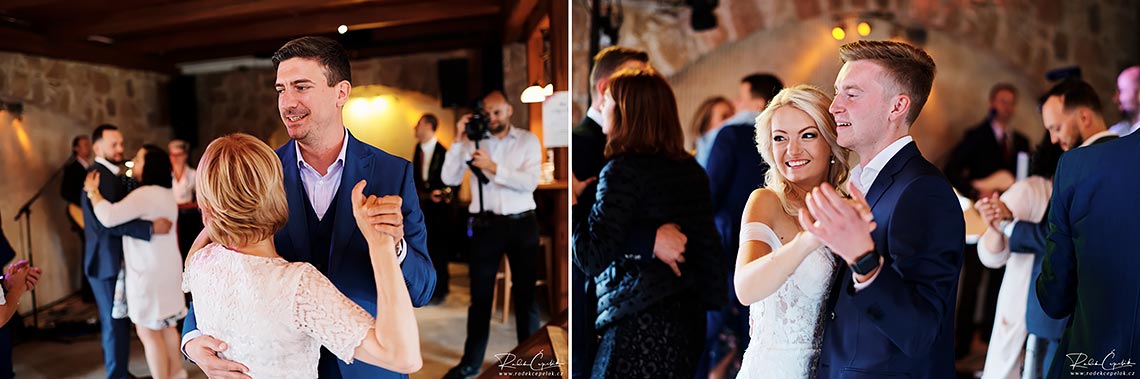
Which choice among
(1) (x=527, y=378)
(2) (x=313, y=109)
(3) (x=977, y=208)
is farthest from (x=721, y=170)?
(2) (x=313, y=109)

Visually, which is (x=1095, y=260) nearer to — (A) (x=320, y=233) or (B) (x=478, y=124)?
(B) (x=478, y=124)

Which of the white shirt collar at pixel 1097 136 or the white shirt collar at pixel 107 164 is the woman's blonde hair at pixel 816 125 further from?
the white shirt collar at pixel 1097 136

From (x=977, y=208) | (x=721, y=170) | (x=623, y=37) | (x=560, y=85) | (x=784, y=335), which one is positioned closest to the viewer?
(x=784, y=335)

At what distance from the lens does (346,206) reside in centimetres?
167

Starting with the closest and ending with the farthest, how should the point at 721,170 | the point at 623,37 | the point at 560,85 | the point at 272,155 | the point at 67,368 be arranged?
1. the point at 272,155
2. the point at 67,368
3. the point at 560,85
4. the point at 721,170
5. the point at 623,37

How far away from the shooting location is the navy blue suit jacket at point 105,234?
179cm

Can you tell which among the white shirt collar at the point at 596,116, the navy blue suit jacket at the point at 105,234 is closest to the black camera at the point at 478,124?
the white shirt collar at the point at 596,116

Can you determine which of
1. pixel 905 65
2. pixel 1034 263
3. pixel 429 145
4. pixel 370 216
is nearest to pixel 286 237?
pixel 370 216

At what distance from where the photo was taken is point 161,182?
1.77 meters

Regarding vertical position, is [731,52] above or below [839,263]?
above

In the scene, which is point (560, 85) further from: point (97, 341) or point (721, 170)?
point (97, 341)

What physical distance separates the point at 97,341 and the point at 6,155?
490 mm

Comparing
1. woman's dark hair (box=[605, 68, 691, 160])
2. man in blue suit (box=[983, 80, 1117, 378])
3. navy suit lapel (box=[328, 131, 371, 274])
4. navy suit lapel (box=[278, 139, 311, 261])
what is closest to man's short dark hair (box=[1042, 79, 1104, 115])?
man in blue suit (box=[983, 80, 1117, 378])

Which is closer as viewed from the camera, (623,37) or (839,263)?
(839,263)
